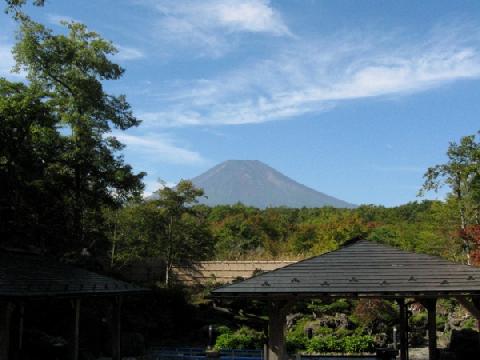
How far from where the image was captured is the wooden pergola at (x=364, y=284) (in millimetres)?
10555

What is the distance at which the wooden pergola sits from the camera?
34.6 feet

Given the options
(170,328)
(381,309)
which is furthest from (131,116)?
(381,309)

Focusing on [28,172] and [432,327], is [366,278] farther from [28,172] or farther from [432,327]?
[28,172]

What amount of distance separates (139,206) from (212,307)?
6.48 metres

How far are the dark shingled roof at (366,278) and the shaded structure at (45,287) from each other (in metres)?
3.52

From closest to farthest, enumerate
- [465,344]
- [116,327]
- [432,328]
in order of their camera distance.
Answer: [432,328], [116,327], [465,344]

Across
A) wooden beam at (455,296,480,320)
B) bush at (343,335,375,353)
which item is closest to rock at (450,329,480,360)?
bush at (343,335,375,353)

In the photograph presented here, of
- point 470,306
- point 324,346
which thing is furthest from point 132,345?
point 470,306

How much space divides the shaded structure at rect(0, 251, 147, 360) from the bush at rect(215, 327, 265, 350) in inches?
292

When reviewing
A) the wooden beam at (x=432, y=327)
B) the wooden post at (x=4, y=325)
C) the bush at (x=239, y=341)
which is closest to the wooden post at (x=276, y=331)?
the wooden beam at (x=432, y=327)

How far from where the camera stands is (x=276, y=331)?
1075cm

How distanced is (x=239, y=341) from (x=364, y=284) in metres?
12.0

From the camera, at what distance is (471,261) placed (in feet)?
73.9

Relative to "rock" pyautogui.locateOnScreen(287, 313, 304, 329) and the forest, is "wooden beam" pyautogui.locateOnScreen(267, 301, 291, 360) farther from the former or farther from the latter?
"rock" pyautogui.locateOnScreen(287, 313, 304, 329)
